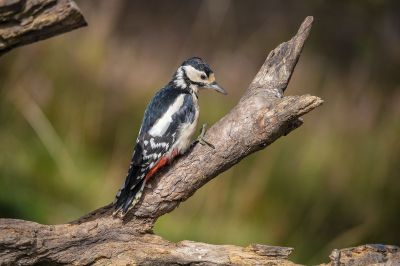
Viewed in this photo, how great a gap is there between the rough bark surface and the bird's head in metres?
0.52

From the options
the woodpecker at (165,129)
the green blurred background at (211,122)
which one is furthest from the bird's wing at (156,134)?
the green blurred background at (211,122)

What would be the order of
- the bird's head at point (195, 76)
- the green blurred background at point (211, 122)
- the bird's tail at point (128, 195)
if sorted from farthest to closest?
1. the green blurred background at point (211, 122)
2. the bird's head at point (195, 76)
3. the bird's tail at point (128, 195)

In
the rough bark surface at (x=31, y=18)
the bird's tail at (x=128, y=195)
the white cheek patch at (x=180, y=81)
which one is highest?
the rough bark surface at (x=31, y=18)

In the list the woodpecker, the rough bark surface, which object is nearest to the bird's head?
the woodpecker

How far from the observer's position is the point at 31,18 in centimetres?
321

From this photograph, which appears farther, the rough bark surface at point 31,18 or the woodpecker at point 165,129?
the rough bark surface at point 31,18

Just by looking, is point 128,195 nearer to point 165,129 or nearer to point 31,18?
point 165,129

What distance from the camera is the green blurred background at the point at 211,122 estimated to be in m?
4.35

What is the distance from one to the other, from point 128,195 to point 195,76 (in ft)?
2.41

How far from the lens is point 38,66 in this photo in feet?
15.3

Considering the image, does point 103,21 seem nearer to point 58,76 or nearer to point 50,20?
point 58,76

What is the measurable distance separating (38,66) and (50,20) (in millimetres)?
1498

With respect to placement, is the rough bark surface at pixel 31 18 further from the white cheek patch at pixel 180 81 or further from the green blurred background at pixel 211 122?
the green blurred background at pixel 211 122

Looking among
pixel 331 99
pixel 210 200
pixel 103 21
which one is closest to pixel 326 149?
pixel 331 99
